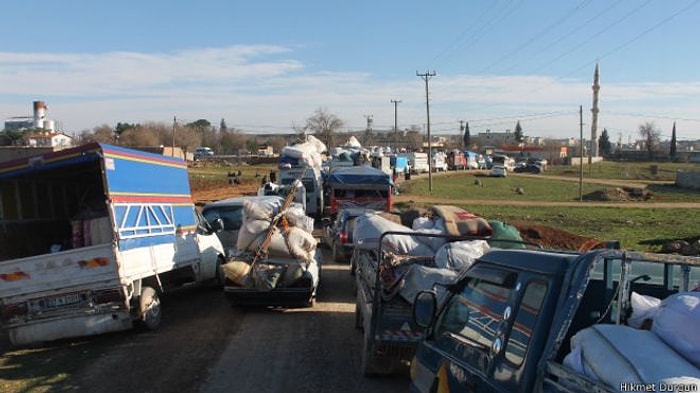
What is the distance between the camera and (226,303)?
12.6m

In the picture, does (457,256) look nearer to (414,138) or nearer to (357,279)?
(357,279)

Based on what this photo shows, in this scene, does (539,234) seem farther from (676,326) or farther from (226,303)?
(676,326)

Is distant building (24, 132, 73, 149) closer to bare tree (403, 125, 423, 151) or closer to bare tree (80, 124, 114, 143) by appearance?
bare tree (80, 124, 114, 143)

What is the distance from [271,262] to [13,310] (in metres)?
4.00

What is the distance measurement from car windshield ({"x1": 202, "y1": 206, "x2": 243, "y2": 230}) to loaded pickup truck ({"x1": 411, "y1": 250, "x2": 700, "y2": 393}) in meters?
11.4

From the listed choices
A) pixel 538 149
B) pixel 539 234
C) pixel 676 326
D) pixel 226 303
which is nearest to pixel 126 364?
pixel 226 303

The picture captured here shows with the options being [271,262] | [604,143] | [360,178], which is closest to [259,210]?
[271,262]

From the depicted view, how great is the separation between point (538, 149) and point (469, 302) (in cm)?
17108

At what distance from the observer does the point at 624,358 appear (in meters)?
2.93

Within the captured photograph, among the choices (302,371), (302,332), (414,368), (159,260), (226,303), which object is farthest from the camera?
(226,303)

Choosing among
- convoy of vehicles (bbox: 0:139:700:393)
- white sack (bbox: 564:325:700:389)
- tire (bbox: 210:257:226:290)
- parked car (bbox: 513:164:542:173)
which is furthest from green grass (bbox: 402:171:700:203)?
white sack (bbox: 564:325:700:389)

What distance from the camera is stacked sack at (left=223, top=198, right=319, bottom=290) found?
11180 mm

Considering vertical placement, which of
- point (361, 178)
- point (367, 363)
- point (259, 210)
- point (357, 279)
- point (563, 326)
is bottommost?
point (367, 363)

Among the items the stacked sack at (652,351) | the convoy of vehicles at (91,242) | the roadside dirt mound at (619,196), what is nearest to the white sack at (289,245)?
the convoy of vehicles at (91,242)
